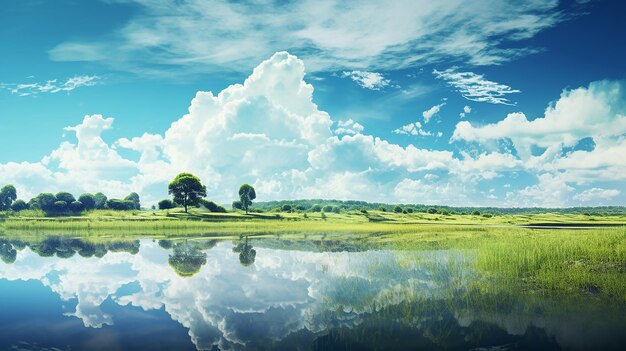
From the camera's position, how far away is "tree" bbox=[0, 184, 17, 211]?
419 ft

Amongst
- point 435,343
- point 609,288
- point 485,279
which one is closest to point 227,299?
point 435,343

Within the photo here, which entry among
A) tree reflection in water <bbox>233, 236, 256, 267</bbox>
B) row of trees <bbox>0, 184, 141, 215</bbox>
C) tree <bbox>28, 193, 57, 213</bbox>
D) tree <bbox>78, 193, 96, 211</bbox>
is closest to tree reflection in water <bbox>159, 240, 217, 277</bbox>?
tree reflection in water <bbox>233, 236, 256, 267</bbox>

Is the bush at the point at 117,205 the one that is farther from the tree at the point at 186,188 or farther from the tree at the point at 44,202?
the tree at the point at 186,188

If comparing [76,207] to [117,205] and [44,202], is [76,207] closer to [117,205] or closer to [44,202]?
[44,202]

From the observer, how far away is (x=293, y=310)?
16.0 meters

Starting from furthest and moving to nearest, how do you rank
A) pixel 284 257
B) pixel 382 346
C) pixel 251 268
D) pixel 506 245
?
pixel 284 257
pixel 506 245
pixel 251 268
pixel 382 346

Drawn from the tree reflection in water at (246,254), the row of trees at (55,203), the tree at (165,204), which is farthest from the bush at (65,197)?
the tree reflection in water at (246,254)

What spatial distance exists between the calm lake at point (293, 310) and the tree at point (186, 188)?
3407 inches

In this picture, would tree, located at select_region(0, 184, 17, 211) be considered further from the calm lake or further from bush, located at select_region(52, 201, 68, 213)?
the calm lake

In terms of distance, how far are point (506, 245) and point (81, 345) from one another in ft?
85.1

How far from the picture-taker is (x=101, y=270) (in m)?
26.9

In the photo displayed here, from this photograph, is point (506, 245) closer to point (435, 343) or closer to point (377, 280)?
point (377, 280)

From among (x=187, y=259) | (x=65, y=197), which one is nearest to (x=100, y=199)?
(x=65, y=197)

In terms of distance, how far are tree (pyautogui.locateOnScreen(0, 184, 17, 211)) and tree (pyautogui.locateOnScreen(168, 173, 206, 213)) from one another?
56.9 meters
